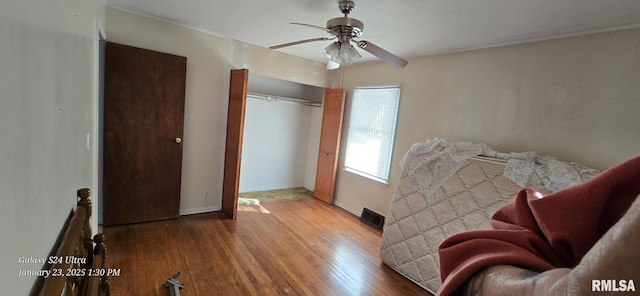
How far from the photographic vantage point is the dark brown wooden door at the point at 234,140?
10.6ft

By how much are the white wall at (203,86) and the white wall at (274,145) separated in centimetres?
99

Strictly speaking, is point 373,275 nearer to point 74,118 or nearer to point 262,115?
point 74,118

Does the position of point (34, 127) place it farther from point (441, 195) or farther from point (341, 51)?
point (441, 195)

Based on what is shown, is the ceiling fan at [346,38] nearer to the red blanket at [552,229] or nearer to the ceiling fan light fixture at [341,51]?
the ceiling fan light fixture at [341,51]

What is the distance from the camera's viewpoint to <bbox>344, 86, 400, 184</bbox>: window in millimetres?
3645

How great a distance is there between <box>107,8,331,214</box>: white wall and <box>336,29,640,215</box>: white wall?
217 cm

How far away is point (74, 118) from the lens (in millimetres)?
1298

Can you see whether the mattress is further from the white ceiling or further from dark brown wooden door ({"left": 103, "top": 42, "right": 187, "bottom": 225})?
dark brown wooden door ({"left": 103, "top": 42, "right": 187, "bottom": 225})

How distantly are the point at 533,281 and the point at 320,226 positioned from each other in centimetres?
328

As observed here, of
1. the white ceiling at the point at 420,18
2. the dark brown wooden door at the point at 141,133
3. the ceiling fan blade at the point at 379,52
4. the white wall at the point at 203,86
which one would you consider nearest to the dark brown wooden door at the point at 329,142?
the white wall at the point at 203,86

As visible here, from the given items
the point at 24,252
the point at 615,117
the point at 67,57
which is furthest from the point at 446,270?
the point at 615,117

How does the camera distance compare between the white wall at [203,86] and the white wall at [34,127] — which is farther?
the white wall at [203,86]

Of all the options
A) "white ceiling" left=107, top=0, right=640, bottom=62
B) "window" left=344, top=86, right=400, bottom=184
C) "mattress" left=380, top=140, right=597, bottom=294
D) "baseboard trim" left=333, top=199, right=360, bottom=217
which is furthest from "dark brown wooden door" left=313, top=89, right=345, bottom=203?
"mattress" left=380, top=140, right=597, bottom=294

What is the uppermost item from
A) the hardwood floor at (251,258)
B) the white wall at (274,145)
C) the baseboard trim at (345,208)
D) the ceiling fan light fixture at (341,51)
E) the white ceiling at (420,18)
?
the white ceiling at (420,18)
